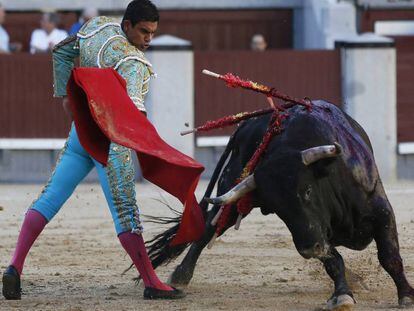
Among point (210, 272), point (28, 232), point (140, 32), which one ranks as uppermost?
point (140, 32)

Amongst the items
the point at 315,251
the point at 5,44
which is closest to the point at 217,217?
the point at 315,251

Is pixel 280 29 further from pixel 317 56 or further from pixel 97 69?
pixel 97 69

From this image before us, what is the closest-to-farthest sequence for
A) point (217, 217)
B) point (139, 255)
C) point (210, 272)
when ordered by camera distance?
point (139, 255) → point (217, 217) → point (210, 272)

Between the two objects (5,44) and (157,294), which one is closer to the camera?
(157,294)

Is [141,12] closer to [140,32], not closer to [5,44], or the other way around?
→ [140,32]

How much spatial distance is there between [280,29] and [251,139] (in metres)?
7.87

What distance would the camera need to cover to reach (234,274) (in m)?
5.62

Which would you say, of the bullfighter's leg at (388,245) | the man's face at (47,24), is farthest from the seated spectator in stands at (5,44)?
the bullfighter's leg at (388,245)

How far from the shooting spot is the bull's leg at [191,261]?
5270 millimetres

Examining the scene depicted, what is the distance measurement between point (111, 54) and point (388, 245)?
4.05ft

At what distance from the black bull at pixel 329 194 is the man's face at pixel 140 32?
1.97 ft

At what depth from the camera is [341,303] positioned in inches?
177

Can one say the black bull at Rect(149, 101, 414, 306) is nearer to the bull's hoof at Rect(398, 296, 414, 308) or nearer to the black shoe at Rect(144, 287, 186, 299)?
the bull's hoof at Rect(398, 296, 414, 308)

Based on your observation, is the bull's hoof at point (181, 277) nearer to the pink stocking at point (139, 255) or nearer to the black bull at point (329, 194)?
the pink stocking at point (139, 255)
